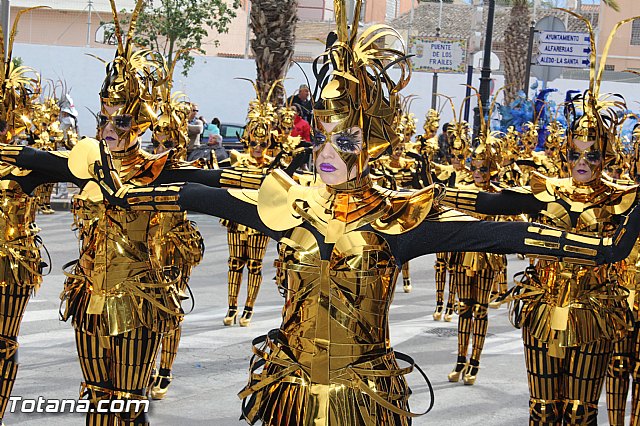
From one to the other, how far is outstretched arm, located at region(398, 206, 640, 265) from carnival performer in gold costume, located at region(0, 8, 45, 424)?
120 inches

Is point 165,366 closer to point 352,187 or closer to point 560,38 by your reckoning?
point 352,187

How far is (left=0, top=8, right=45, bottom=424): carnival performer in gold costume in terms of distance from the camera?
23.0 feet

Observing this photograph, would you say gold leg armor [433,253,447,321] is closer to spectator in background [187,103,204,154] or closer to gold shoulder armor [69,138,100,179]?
gold shoulder armor [69,138,100,179]

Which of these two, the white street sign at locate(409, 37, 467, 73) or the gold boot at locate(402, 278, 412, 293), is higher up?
the white street sign at locate(409, 37, 467, 73)

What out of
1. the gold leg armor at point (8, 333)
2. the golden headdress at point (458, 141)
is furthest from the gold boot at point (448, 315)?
the gold leg armor at point (8, 333)

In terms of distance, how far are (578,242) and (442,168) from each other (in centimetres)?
736

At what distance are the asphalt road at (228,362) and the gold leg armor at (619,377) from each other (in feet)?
4.62

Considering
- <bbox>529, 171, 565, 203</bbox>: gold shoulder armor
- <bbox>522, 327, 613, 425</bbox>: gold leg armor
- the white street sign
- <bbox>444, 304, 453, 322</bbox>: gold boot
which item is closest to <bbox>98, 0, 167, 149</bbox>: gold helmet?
<bbox>529, 171, 565, 203</bbox>: gold shoulder armor

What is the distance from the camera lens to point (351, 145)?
16.0ft

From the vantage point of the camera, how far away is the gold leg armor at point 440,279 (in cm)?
1218

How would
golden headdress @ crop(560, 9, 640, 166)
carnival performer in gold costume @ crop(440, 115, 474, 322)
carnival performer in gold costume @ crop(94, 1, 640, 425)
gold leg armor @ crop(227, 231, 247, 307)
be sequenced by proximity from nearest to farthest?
carnival performer in gold costume @ crop(94, 1, 640, 425) < golden headdress @ crop(560, 9, 640, 166) < carnival performer in gold costume @ crop(440, 115, 474, 322) < gold leg armor @ crop(227, 231, 247, 307)

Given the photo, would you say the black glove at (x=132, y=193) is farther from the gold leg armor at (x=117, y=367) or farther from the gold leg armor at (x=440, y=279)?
the gold leg armor at (x=440, y=279)

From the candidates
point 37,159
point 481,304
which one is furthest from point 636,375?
point 37,159

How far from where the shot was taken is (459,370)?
32.5ft
